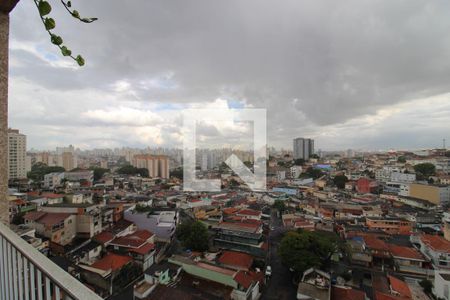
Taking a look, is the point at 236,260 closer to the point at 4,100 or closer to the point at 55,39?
the point at 4,100

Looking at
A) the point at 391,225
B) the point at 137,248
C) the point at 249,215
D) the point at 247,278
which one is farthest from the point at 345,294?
the point at 391,225

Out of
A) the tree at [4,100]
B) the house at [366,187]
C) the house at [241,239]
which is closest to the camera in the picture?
the tree at [4,100]

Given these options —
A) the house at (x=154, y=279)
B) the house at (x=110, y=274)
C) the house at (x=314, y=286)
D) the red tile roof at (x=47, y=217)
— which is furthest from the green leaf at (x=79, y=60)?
the red tile roof at (x=47, y=217)

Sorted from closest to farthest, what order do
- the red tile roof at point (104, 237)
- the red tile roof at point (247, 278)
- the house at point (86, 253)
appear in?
the red tile roof at point (247, 278), the house at point (86, 253), the red tile roof at point (104, 237)

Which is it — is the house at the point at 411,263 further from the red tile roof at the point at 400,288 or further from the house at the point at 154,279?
the house at the point at 154,279

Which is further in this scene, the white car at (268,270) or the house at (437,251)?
the house at (437,251)

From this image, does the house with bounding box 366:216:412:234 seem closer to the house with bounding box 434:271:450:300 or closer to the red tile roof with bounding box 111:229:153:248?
the house with bounding box 434:271:450:300
